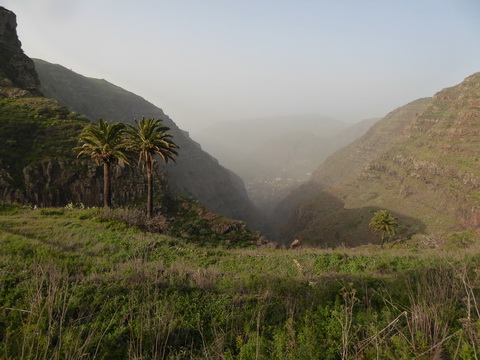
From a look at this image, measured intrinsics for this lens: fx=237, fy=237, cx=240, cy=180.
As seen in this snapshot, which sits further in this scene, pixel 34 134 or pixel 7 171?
pixel 34 134

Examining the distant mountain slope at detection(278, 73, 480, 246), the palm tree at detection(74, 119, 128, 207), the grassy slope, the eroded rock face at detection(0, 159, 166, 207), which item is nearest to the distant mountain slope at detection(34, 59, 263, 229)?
the distant mountain slope at detection(278, 73, 480, 246)

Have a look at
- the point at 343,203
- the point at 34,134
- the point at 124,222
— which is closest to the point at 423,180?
the point at 343,203

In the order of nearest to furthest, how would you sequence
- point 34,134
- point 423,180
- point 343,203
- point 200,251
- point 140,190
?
point 200,251, point 34,134, point 140,190, point 423,180, point 343,203

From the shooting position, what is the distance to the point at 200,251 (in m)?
14.9

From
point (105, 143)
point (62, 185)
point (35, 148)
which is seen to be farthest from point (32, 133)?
point (105, 143)

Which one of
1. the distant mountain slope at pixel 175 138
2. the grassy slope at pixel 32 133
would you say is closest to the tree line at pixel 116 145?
the grassy slope at pixel 32 133

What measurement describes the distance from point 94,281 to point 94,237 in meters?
7.69

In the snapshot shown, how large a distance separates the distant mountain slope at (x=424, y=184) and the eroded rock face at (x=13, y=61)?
287 feet

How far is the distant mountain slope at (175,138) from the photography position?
11038cm

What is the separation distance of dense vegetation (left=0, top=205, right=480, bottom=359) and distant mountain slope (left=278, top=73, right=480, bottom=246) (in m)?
57.6

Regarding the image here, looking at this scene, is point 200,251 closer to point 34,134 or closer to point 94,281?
point 94,281

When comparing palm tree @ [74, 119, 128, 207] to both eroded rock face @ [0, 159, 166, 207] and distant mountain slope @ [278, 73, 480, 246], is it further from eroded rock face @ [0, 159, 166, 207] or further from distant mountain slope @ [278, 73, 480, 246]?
distant mountain slope @ [278, 73, 480, 246]

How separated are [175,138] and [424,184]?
12307cm

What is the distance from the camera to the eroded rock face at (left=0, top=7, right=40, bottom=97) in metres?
46.0
